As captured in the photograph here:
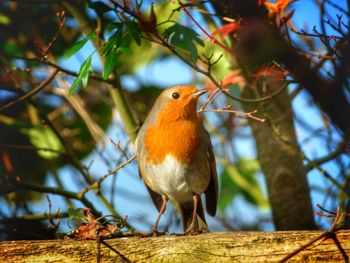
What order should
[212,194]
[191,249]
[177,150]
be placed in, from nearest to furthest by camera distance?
1. [191,249]
2. [177,150]
3. [212,194]

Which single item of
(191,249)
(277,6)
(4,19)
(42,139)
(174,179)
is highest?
(4,19)

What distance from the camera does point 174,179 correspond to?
318 cm

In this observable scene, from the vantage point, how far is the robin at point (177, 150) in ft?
10.3

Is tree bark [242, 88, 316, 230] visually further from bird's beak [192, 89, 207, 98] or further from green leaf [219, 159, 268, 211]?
green leaf [219, 159, 268, 211]

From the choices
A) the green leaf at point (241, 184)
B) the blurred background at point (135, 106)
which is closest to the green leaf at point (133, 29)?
the blurred background at point (135, 106)

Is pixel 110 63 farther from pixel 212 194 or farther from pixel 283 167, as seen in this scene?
pixel 283 167

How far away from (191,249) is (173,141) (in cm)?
112

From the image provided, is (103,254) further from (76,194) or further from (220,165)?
(220,165)

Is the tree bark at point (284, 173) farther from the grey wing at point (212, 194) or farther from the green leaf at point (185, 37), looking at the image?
the green leaf at point (185, 37)

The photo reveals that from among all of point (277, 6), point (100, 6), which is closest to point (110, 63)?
point (100, 6)

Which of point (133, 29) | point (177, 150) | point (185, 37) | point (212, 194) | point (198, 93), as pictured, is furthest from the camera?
point (212, 194)

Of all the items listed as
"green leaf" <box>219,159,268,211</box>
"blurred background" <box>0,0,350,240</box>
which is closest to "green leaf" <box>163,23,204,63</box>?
"blurred background" <box>0,0,350,240</box>

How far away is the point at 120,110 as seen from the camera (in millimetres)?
3629

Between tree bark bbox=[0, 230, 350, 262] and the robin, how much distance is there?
3.14 feet
